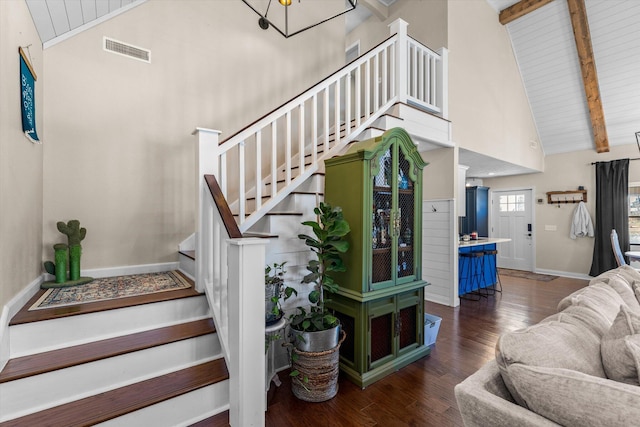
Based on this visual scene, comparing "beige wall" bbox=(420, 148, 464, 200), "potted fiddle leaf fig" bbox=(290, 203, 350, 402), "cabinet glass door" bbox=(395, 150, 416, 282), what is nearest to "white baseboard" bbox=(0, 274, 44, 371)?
"potted fiddle leaf fig" bbox=(290, 203, 350, 402)

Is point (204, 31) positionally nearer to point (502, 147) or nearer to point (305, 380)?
point (305, 380)

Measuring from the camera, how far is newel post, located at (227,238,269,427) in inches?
66.3

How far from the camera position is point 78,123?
2848 mm

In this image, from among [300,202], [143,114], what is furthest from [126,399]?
[143,114]

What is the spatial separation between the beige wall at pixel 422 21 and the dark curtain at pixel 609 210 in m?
4.72

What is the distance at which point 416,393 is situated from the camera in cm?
229

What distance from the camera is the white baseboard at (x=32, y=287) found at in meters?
1.66

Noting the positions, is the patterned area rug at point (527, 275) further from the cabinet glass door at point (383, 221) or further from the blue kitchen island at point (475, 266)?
the cabinet glass door at point (383, 221)

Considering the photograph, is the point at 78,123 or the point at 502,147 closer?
the point at 78,123

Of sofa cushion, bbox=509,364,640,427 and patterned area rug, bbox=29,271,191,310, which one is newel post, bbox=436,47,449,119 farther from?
sofa cushion, bbox=509,364,640,427

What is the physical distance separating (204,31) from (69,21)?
1280mm

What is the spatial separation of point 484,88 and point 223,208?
198 inches

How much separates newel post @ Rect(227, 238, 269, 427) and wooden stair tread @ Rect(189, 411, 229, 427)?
14 cm

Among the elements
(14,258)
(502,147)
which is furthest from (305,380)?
(502,147)
